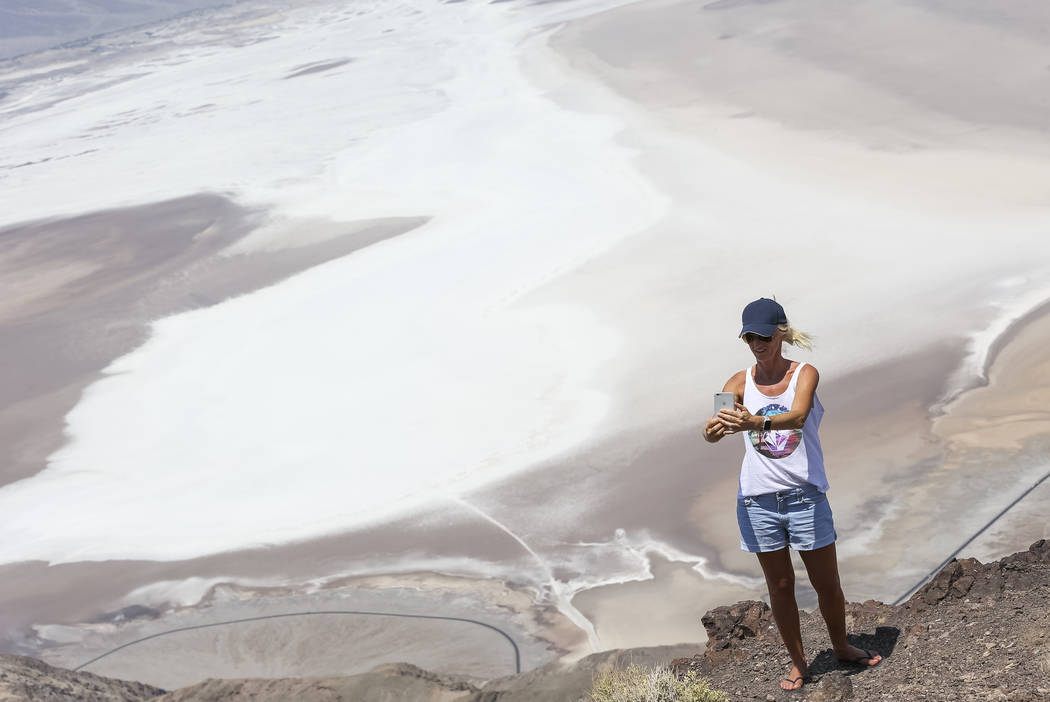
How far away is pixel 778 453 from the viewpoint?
3.71 metres

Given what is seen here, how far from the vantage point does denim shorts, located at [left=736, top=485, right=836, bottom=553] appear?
371 cm

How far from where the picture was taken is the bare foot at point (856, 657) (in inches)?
163

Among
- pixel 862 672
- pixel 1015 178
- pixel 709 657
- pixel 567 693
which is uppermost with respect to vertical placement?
pixel 862 672

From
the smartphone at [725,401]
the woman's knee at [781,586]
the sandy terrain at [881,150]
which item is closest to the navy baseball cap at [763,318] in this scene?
the smartphone at [725,401]

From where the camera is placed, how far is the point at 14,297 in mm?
19188

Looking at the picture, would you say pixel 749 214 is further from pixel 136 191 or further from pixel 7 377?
pixel 136 191

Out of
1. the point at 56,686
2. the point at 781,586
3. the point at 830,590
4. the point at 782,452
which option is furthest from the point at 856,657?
the point at 56,686

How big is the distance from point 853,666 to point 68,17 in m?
106

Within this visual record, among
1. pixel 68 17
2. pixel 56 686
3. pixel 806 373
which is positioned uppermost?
pixel 68 17

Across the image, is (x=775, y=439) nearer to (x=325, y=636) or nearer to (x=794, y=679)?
(x=794, y=679)

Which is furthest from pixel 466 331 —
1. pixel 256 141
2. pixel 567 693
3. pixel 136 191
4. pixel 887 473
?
pixel 256 141

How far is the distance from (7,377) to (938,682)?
569 inches

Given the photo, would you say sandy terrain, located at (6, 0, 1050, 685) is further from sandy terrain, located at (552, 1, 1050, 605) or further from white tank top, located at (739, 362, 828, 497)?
white tank top, located at (739, 362, 828, 497)

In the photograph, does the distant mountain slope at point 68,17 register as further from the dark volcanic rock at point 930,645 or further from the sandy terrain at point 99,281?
the dark volcanic rock at point 930,645
